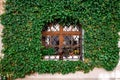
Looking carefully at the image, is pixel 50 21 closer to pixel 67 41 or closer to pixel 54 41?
pixel 54 41

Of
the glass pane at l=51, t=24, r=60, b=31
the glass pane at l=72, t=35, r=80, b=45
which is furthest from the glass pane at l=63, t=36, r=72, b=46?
the glass pane at l=51, t=24, r=60, b=31

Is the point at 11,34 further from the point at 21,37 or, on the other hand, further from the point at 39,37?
the point at 39,37

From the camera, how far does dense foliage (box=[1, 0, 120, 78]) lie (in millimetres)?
7094

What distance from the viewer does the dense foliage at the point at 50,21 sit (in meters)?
7.09

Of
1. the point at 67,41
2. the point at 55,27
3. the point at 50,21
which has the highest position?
the point at 50,21

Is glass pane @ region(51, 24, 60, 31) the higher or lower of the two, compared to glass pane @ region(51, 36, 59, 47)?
higher

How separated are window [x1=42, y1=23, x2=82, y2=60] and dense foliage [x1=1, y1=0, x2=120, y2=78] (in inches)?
10.3

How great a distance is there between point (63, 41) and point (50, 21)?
27.7 inches

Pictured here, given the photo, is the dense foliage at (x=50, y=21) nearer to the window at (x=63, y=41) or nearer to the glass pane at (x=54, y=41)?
the window at (x=63, y=41)

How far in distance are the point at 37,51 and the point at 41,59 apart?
→ 261 mm

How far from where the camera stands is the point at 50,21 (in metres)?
7.20

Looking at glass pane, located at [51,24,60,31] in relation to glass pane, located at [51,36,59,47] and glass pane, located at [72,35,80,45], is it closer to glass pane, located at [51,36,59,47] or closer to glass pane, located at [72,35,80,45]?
glass pane, located at [51,36,59,47]

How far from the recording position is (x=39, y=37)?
7.18 metres

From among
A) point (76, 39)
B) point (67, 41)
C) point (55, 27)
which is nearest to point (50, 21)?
point (55, 27)
